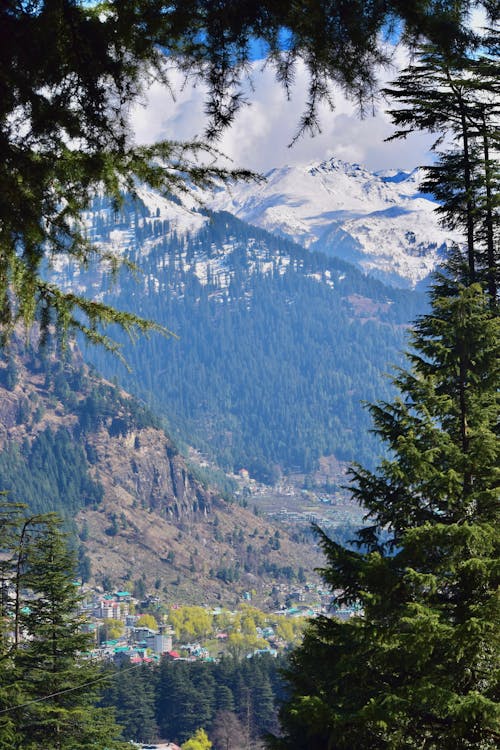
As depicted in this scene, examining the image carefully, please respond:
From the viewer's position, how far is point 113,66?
762cm

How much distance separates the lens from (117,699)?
9238 centimetres

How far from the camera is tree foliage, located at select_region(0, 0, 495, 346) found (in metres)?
7.23

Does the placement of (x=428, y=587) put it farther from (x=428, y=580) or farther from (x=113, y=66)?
(x=113, y=66)

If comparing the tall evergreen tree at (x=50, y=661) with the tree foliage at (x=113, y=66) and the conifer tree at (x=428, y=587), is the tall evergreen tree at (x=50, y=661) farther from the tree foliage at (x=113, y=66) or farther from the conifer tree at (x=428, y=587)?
the tree foliage at (x=113, y=66)

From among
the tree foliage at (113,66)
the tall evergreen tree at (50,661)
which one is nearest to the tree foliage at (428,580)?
the tree foliage at (113,66)

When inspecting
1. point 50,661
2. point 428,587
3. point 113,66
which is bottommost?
point 50,661

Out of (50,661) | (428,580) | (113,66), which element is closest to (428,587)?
(428,580)

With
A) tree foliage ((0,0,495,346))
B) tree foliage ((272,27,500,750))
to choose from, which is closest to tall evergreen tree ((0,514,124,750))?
tree foliage ((272,27,500,750))

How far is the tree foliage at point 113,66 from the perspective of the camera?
7.23 m

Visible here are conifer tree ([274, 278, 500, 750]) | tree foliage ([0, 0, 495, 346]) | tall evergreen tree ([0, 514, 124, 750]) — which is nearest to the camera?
tree foliage ([0, 0, 495, 346])

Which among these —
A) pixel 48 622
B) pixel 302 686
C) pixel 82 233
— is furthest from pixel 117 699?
pixel 82 233

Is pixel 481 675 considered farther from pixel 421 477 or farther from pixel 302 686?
pixel 302 686

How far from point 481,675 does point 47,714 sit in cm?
1208

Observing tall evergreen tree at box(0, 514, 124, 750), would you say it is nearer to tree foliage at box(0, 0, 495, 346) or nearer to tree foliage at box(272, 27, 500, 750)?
tree foliage at box(272, 27, 500, 750)
